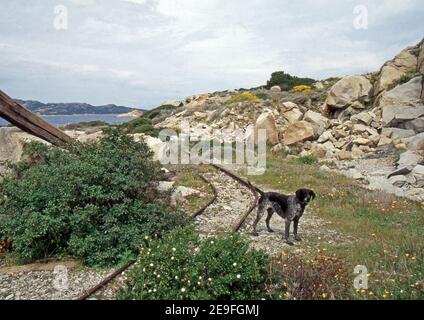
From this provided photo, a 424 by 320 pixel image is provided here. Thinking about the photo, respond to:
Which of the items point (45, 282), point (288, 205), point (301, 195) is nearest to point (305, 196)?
point (301, 195)

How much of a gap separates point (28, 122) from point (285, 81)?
130 feet

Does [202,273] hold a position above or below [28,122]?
below

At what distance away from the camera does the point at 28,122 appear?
943 cm

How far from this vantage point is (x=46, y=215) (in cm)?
674

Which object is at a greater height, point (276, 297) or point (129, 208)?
point (129, 208)

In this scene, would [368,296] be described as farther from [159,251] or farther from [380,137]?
[380,137]

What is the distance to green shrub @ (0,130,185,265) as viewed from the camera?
645cm

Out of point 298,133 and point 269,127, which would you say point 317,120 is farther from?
point 269,127

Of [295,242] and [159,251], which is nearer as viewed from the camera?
[159,251]

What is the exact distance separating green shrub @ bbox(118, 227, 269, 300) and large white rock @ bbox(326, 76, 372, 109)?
70.9ft

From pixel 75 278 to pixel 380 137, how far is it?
17.0m

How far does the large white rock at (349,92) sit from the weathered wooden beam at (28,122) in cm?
1912
